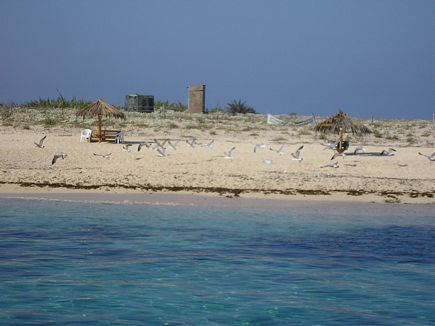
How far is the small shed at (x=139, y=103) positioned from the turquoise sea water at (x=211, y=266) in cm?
3330

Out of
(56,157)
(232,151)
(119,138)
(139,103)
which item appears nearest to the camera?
(56,157)

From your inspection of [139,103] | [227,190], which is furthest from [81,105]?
[227,190]

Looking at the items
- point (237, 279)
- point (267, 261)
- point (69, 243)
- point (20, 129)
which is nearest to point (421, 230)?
point (267, 261)

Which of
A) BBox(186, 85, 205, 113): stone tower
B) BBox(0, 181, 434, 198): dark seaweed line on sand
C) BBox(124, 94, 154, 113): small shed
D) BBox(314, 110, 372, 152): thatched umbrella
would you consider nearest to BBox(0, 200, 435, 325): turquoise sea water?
BBox(0, 181, 434, 198): dark seaweed line on sand

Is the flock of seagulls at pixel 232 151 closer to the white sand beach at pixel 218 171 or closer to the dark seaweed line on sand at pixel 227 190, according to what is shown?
the white sand beach at pixel 218 171

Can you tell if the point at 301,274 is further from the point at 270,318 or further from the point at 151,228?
the point at 151,228

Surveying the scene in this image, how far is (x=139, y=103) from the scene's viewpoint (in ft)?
166

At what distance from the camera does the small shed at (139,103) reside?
50.7 meters

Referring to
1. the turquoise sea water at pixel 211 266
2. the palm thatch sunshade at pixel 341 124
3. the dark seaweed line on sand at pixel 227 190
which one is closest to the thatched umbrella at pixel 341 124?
the palm thatch sunshade at pixel 341 124

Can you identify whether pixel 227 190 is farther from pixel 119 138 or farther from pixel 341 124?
pixel 119 138

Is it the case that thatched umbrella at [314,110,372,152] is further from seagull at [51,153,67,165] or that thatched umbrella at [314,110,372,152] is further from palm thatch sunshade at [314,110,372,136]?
seagull at [51,153,67,165]

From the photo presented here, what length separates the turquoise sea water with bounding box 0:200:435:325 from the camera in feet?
30.8

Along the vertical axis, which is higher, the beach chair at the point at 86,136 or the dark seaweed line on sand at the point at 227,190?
the beach chair at the point at 86,136

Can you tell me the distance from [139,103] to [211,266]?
39.5m
